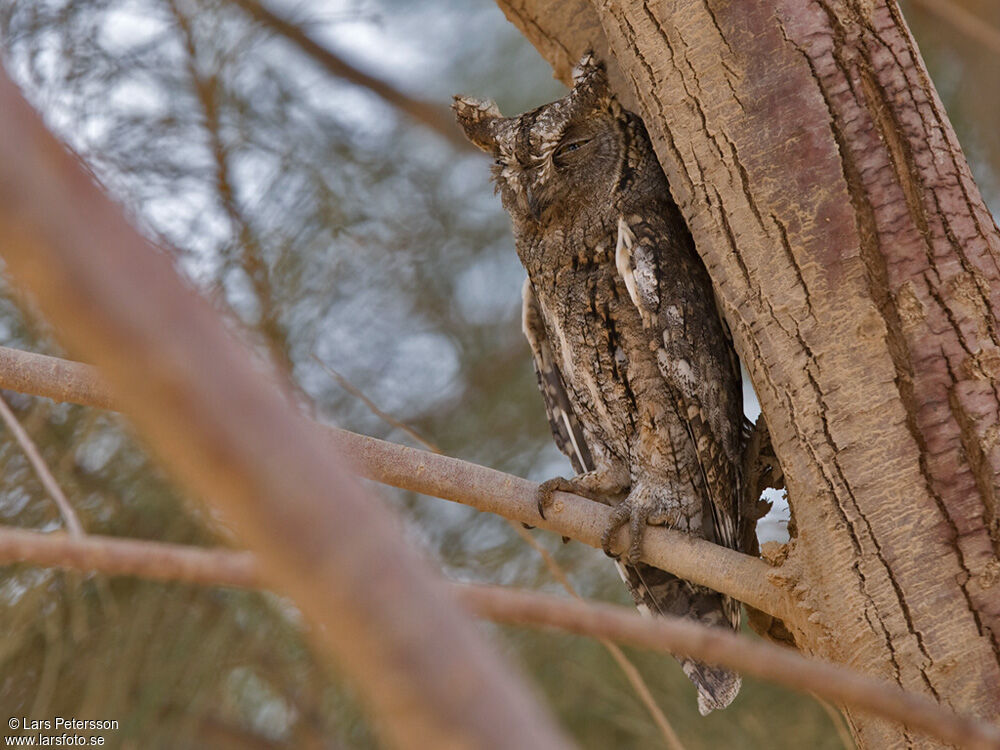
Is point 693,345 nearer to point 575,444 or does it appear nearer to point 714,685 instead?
point 575,444

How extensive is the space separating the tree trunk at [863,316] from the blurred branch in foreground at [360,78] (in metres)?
1.39

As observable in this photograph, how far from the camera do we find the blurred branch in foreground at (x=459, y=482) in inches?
47.7

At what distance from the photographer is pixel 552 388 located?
2164mm

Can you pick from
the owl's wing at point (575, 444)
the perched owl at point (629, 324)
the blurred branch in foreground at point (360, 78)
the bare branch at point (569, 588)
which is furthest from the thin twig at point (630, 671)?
the blurred branch in foreground at point (360, 78)

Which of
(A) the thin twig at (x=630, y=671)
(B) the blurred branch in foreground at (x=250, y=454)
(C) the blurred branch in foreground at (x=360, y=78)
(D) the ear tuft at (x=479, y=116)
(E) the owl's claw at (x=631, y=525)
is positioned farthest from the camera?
(C) the blurred branch in foreground at (x=360, y=78)

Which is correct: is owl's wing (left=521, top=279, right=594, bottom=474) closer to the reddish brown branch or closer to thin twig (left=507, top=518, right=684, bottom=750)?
thin twig (left=507, top=518, right=684, bottom=750)

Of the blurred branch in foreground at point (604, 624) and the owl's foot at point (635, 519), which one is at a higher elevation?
the owl's foot at point (635, 519)

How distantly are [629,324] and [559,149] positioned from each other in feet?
1.31

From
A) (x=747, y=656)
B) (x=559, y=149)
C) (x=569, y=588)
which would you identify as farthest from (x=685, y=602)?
(x=747, y=656)

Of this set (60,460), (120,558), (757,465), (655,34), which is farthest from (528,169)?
(120,558)

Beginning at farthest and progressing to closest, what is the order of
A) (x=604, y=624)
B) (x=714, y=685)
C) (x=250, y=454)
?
(x=714, y=685) < (x=604, y=624) < (x=250, y=454)

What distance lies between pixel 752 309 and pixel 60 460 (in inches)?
62.6

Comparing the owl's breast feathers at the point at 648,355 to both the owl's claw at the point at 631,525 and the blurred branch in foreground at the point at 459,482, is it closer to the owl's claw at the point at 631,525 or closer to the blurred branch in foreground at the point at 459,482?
the owl's claw at the point at 631,525

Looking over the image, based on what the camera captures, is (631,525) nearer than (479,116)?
Yes
